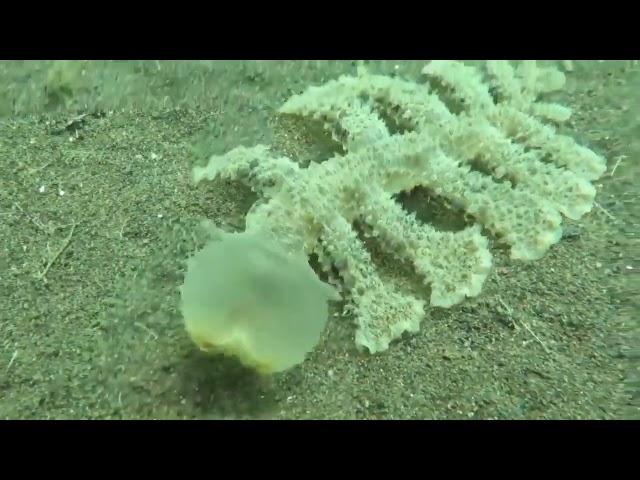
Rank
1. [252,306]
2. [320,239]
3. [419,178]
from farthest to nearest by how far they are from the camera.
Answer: [419,178] → [320,239] → [252,306]

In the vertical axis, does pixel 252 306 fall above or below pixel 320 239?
above

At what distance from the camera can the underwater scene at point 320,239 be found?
2.17m

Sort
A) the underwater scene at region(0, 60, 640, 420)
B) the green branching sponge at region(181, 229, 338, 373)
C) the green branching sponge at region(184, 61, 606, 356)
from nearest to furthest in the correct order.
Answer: the green branching sponge at region(181, 229, 338, 373), the underwater scene at region(0, 60, 640, 420), the green branching sponge at region(184, 61, 606, 356)

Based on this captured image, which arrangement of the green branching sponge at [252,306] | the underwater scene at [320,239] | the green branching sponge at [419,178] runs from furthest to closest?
1. the green branching sponge at [419,178]
2. the underwater scene at [320,239]
3. the green branching sponge at [252,306]

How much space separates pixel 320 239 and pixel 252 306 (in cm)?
62

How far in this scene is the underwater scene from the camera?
2.17 metres

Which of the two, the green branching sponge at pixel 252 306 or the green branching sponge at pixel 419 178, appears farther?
the green branching sponge at pixel 419 178

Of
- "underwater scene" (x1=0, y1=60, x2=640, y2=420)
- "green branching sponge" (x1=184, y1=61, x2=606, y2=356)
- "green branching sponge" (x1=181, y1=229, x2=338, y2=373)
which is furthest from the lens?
"green branching sponge" (x1=184, y1=61, x2=606, y2=356)

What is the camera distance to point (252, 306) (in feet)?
6.65

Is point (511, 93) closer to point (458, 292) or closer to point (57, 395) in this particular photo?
point (458, 292)

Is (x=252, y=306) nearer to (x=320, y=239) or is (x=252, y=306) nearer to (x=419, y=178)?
(x=320, y=239)

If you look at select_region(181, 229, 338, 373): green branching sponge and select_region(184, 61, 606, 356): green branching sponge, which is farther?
select_region(184, 61, 606, 356): green branching sponge

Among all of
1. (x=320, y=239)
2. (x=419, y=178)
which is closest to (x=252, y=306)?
(x=320, y=239)
